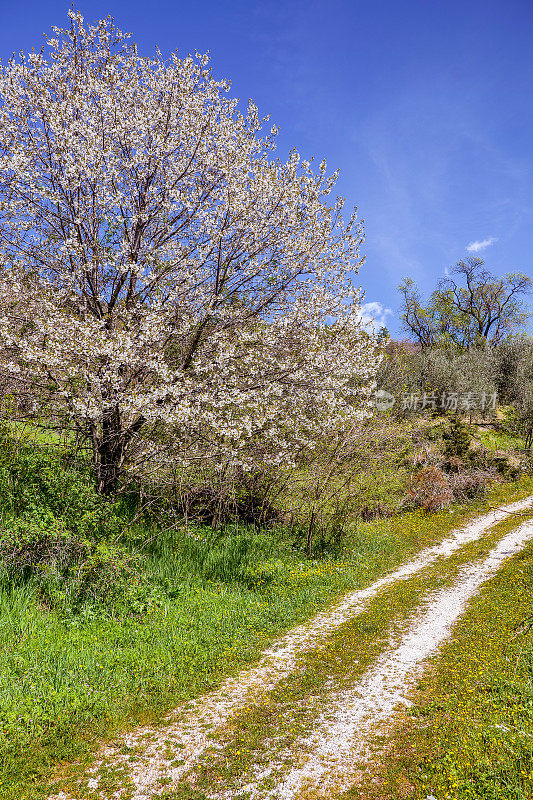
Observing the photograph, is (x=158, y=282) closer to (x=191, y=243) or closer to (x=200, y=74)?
(x=191, y=243)

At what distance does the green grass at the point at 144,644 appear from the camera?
5637 millimetres

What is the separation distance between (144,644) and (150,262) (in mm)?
7956

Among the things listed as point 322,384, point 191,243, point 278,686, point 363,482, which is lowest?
point 278,686

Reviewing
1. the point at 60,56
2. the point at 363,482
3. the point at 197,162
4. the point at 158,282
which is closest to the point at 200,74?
the point at 197,162

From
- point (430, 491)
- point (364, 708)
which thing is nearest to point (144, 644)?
point (364, 708)

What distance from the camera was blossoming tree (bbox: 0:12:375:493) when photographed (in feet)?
31.7

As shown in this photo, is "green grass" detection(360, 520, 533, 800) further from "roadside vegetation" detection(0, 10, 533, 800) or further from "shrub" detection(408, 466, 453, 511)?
"shrub" detection(408, 466, 453, 511)

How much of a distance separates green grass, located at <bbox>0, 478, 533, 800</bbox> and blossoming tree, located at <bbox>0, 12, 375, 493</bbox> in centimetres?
299

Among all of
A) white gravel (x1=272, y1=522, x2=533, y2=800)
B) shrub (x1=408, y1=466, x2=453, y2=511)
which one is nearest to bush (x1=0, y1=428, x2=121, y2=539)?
white gravel (x1=272, y1=522, x2=533, y2=800)

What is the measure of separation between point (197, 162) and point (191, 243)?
2.07 metres

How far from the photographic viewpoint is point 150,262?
1045 centimetres

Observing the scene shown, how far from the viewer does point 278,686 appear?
7020 mm

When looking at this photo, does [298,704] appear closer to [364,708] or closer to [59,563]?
[364,708]

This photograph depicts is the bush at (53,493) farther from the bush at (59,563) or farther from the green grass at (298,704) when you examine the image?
the green grass at (298,704)
